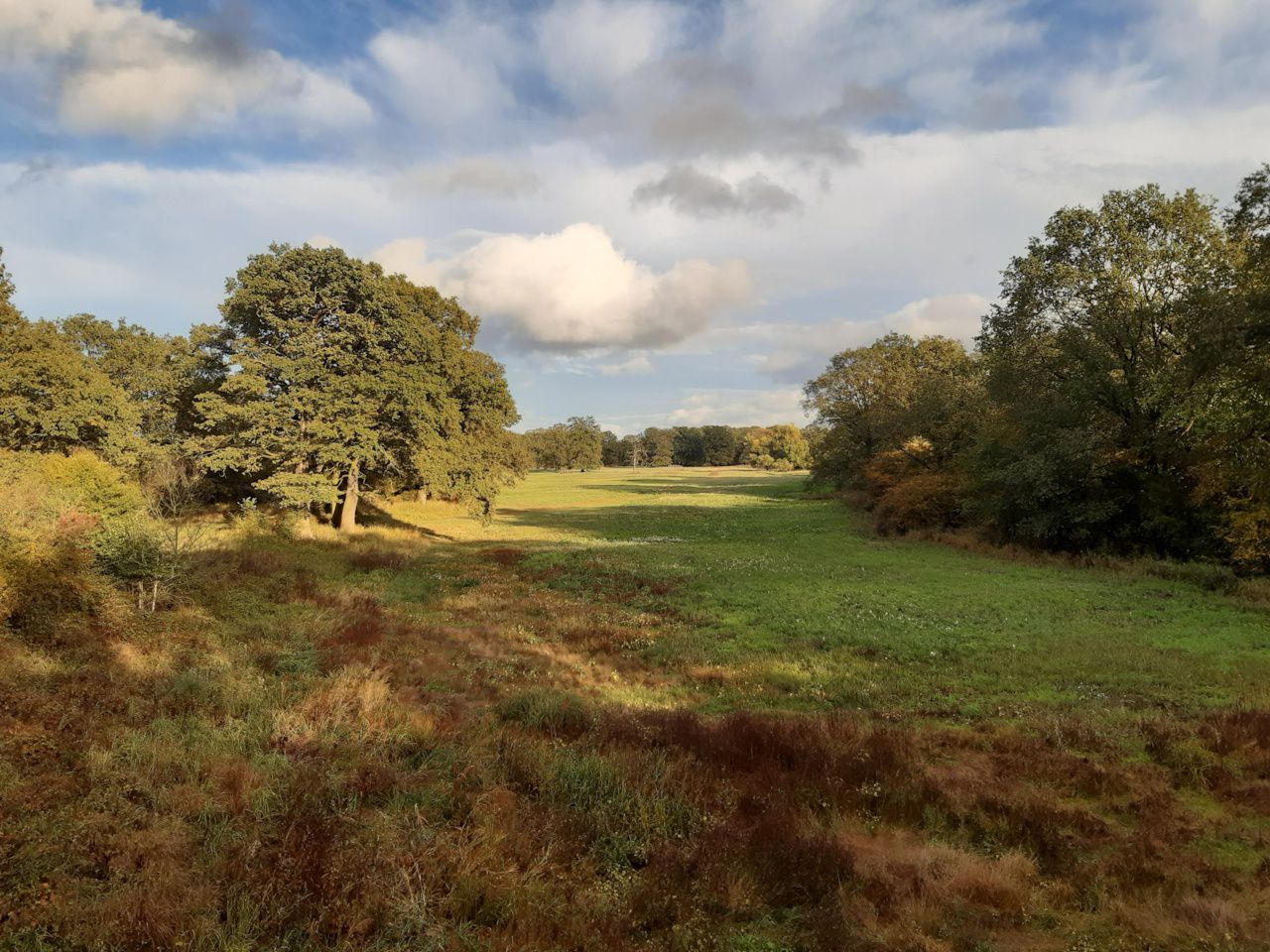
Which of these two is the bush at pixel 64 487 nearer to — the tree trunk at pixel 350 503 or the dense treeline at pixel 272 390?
the dense treeline at pixel 272 390

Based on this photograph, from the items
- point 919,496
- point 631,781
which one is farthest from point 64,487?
point 919,496

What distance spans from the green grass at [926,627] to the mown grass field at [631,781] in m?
0.16

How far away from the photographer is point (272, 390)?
36344mm

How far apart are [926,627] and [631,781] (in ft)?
43.9

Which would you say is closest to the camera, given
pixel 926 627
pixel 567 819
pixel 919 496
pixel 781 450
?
pixel 567 819

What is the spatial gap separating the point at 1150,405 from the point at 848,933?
32784 mm

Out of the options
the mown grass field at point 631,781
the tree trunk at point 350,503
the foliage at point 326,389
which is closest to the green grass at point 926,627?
the mown grass field at point 631,781

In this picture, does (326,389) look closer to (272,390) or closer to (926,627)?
(272,390)

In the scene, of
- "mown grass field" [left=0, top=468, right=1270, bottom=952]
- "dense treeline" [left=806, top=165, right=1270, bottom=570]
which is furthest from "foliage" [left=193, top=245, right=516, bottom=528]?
"dense treeline" [left=806, top=165, right=1270, bottom=570]

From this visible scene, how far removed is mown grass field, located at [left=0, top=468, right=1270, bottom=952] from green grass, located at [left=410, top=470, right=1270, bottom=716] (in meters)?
0.16

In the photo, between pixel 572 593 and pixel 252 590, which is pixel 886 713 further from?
pixel 252 590

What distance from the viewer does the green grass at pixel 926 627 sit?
1311 cm

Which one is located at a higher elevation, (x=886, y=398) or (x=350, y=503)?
(x=886, y=398)

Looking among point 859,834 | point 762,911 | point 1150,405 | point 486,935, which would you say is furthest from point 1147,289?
point 486,935
